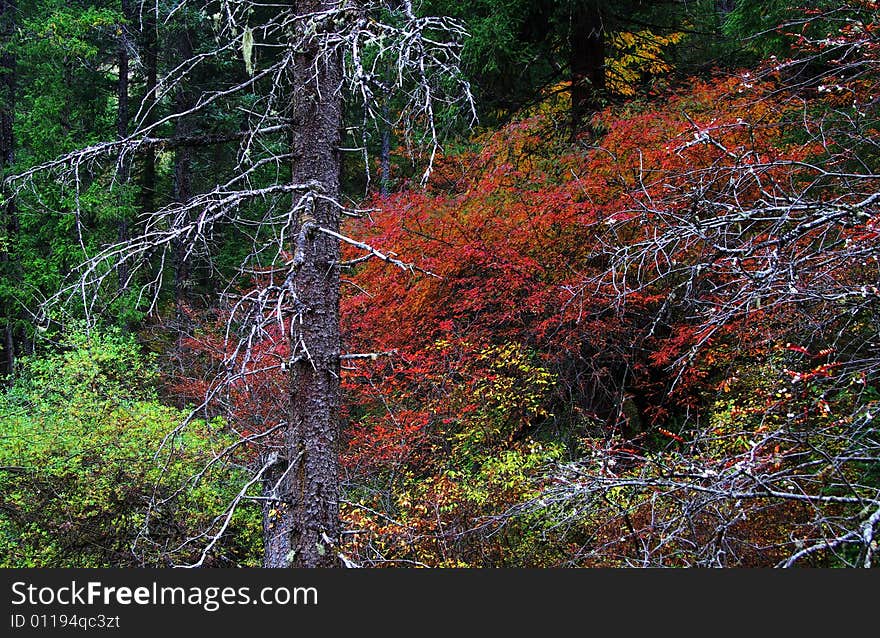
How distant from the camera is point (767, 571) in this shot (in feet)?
13.4

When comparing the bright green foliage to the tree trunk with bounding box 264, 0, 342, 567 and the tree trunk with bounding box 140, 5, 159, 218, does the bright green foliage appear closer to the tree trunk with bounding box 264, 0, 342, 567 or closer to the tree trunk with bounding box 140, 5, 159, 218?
the tree trunk with bounding box 264, 0, 342, 567

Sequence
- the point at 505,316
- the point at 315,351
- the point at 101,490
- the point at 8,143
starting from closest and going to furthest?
the point at 315,351 < the point at 101,490 < the point at 505,316 < the point at 8,143

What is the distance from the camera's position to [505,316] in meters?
8.82

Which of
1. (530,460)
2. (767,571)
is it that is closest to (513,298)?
(530,460)

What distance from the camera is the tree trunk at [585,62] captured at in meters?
10.6

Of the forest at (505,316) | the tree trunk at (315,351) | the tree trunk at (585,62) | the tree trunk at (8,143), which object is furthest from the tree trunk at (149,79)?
the tree trunk at (315,351)

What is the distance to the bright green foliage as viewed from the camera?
8.11 meters

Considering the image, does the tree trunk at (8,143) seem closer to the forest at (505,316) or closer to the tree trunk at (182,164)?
the tree trunk at (182,164)

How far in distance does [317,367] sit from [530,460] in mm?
3025

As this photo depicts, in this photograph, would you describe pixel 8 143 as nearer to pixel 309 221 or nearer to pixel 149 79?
pixel 149 79

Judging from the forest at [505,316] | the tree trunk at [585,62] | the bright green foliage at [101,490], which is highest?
the tree trunk at [585,62]

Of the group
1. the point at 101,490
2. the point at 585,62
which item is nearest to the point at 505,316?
the point at 585,62

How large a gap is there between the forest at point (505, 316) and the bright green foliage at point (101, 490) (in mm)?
40

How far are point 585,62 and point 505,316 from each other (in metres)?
4.67
